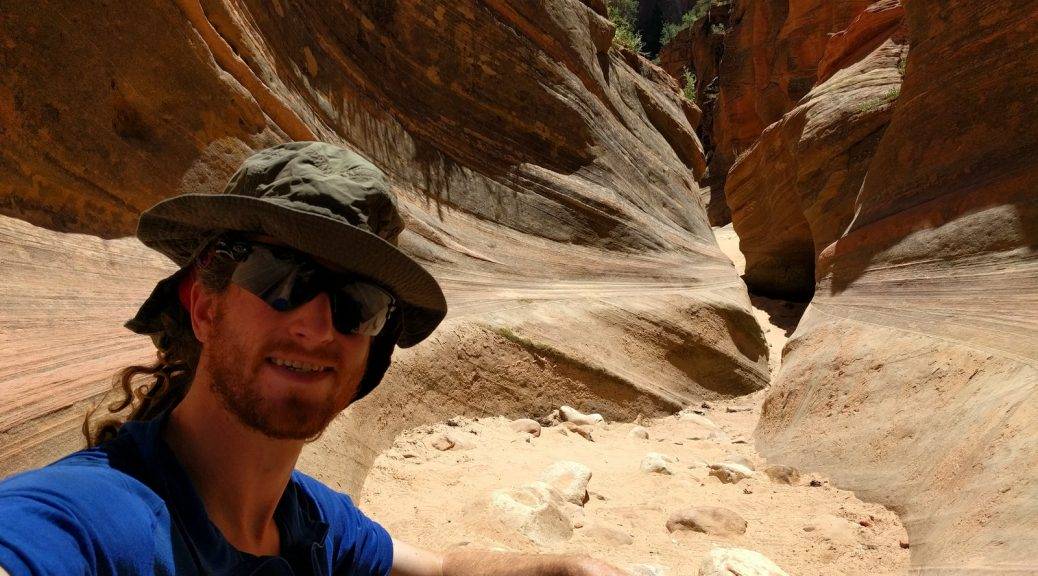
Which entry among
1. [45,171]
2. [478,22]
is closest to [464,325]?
[45,171]

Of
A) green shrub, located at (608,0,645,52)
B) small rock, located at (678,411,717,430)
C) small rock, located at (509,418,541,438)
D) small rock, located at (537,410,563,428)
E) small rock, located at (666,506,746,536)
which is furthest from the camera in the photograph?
green shrub, located at (608,0,645,52)

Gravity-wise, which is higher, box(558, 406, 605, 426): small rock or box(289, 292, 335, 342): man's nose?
box(558, 406, 605, 426): small rock

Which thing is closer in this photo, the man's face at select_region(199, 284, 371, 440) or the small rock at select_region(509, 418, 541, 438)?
the man's face at select_region(199, 284, 371, 440)

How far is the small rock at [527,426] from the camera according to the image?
16.1ft

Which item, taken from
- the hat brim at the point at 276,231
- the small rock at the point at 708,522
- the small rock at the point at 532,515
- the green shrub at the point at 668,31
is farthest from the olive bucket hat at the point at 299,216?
the green shrub at the point at 668,31

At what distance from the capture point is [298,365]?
4.50ft

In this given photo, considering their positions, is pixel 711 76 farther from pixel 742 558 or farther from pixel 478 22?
pixel 742 558

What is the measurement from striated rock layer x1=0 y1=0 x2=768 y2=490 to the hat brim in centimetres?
147

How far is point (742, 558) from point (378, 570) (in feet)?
4.78

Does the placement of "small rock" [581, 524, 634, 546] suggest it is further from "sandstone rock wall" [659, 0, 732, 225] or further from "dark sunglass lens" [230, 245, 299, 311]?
"sandstone rock wall" [659, 0, 732, 225]

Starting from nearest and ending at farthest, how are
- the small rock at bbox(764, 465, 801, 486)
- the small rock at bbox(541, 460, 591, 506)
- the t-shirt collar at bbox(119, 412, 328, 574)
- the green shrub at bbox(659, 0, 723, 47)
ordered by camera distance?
the t-shirt collar at bbox(119, 412, 328, 574) < the small rock at bbox(541, 460, 591, 506) < the small rock at bbox(764, 465, 801, 486) < the green shrub at bbox(659, 0, 723, 47)

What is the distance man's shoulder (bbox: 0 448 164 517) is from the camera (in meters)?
0.93

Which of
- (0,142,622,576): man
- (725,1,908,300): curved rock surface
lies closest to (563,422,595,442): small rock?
(0,142,622,576): man

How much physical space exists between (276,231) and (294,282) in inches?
4.2
